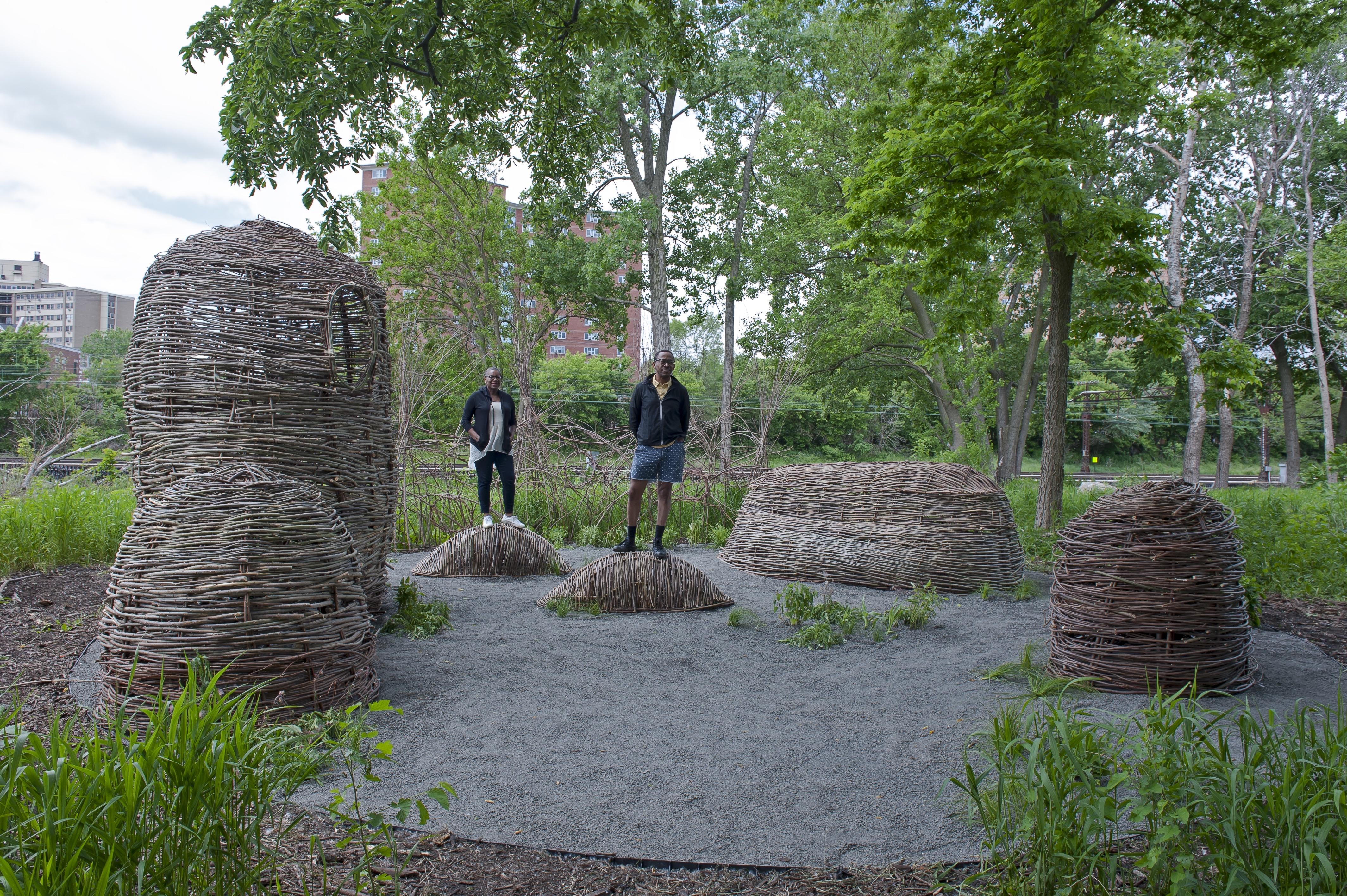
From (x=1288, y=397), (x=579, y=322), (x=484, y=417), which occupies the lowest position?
(x=484, y=417)

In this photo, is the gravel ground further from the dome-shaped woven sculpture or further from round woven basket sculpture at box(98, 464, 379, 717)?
the dome-shaped woven sculpture

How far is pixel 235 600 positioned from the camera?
3.09m

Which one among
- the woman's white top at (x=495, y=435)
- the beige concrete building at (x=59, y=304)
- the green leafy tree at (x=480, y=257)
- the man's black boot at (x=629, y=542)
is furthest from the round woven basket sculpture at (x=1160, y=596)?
the beige concrete building at (x=59, y=304)

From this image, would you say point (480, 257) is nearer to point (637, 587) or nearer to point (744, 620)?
point (637, 587)

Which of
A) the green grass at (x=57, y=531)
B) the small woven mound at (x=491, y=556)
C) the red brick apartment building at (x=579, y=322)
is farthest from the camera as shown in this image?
the red brick apartment building at (x=579, y=322)

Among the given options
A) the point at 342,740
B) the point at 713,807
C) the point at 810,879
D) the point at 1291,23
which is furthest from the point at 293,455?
the point at 1291,23

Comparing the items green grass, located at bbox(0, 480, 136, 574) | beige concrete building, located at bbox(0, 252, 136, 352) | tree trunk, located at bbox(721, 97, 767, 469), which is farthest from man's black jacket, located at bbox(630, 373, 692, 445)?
beige concrete building, located at bbox(0, 252, 136, 352)

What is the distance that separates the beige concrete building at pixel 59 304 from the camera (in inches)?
2542

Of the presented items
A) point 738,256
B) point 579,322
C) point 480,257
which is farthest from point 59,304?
point 738,256

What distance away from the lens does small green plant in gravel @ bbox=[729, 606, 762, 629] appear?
5.23 meters

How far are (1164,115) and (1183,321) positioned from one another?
130 inches

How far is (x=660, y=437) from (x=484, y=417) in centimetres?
202

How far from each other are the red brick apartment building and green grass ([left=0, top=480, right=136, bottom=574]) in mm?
3765

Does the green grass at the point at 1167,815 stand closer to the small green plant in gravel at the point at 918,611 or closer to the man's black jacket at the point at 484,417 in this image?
the small green plant in gravel at the point at 918,611
